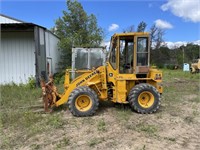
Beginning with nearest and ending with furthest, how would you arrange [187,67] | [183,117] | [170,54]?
[183,117], [187,67], [170,54]

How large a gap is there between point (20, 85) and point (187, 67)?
21.6 meters

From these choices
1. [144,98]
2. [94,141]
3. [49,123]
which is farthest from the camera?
[144,98]

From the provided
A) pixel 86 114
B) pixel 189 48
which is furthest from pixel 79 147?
pixel 189 48

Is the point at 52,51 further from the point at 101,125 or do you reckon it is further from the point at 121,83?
the point at 101,125

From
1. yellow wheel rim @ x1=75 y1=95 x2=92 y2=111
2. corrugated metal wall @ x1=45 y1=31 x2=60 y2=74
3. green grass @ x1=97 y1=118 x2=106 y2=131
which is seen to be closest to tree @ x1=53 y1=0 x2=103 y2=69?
corrugated metal wall @ x1=45 y1=31 x2=60 y2=74

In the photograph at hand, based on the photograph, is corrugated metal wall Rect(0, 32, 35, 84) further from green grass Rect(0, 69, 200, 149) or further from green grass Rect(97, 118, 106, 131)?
green grass Rect(97, 118, 106, 131)

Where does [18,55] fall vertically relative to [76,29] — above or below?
below

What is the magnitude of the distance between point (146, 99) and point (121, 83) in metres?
0.79

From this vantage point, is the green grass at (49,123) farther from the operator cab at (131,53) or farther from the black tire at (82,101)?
the operator cab at (131,53)

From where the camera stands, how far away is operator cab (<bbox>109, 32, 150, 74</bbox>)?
6.24 metres

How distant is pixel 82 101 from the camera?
618 cm

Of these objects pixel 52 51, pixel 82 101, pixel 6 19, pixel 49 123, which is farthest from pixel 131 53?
pixel 6 19

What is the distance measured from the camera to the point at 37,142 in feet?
14.3

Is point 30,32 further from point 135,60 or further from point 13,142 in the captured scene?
point 13,142
